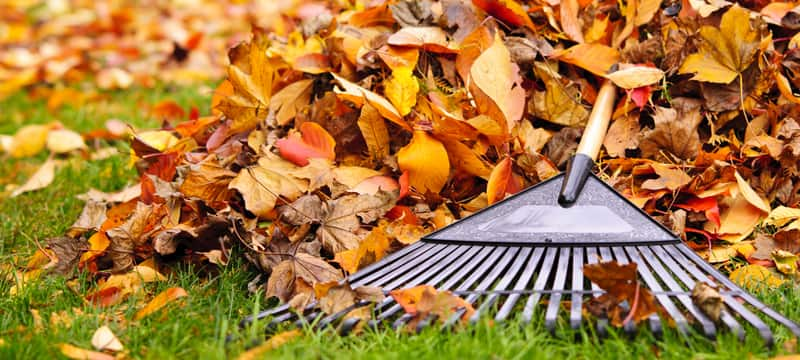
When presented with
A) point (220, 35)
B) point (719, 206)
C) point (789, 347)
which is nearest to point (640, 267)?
point (789, 347)

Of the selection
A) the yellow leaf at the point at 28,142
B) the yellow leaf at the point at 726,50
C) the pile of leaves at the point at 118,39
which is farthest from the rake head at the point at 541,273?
the pile of leaves at the point at 118,39

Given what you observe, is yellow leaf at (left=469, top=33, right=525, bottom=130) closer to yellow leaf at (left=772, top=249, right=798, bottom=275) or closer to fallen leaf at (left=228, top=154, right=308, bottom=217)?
fallen leaf at (left=228, top=154, right=308, bottom=217)

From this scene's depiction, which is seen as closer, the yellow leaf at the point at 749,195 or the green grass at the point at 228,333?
the green grass at the point at 228,333

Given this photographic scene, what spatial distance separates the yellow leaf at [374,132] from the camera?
73.9 inches

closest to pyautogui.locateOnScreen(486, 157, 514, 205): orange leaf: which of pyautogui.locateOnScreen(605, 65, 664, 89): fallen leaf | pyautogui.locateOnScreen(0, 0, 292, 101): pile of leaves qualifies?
pyautogui.locateOnScreen(605, 65, 664, 89): fallen leaf

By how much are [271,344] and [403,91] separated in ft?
2.53

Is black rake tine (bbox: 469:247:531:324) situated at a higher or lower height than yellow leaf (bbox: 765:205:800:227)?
Result: lower

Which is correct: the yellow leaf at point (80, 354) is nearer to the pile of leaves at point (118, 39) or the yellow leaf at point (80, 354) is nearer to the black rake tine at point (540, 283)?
the black rake tine at point (540, 283)

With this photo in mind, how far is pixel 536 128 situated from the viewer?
6.53 feet

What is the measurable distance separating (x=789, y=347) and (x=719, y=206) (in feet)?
1.88

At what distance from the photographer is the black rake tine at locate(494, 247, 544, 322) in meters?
1.34

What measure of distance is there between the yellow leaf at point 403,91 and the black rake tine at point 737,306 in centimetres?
67

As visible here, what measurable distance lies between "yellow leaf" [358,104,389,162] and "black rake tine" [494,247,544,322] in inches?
20.1

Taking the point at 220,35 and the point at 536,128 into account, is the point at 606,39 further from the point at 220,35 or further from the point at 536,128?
the point at 220,35
